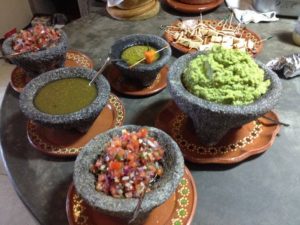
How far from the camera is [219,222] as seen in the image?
68 centimetres

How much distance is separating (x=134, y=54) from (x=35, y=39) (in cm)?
32

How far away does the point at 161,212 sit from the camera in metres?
0.66

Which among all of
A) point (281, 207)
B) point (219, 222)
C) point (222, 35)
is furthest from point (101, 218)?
point (222, 35)

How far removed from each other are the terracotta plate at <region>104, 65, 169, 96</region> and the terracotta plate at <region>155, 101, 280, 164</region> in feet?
0.41

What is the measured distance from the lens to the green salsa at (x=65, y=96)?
0.81m

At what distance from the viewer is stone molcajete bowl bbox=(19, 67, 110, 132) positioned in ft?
2.49

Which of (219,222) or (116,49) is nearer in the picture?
(219,222)

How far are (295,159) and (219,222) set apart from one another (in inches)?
11.2

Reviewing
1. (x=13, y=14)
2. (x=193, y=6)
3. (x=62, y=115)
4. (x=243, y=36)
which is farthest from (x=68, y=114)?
(x=13, y=14)

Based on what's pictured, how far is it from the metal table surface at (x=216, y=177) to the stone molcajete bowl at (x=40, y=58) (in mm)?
116

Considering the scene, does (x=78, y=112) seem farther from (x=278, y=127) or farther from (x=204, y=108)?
(x=278, y=127)

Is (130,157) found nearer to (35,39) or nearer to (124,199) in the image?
(124,199)

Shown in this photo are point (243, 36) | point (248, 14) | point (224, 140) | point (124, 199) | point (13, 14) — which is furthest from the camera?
point (13, 14)

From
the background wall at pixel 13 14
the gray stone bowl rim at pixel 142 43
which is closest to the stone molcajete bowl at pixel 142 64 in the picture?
the gray stone bowl rim at pixel 142 43
